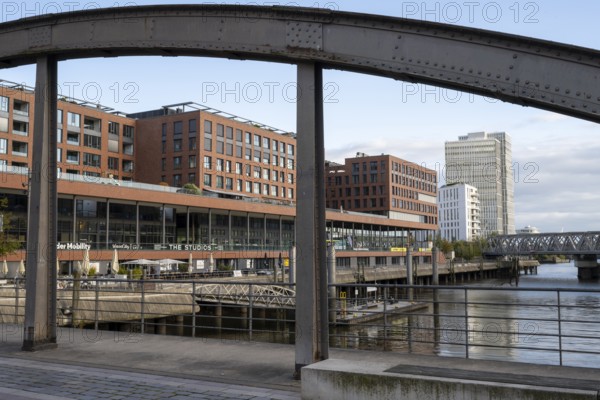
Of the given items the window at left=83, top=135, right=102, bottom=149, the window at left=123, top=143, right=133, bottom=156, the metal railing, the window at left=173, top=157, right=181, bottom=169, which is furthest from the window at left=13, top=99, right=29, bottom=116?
the metal railing

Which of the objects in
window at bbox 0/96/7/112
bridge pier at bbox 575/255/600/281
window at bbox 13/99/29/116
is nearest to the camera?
window at bbox 0/96/7/112

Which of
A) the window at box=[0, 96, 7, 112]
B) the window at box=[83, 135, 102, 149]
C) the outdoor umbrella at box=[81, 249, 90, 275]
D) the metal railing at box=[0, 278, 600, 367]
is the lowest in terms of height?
the metal railing at box=[0, 278, 600, 367]

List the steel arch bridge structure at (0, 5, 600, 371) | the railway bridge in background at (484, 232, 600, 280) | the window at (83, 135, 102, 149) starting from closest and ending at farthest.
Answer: the steel arch bridge structure at (0, 5, 600, 371)
the window at (83, 135, 102, 149)
the railway bridge in background at (484, 232, 600, 280)

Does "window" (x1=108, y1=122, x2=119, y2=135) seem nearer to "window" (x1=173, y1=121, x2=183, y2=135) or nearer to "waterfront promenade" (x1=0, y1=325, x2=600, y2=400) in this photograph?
"window" (x1=173, y1=121, x2=183, y2=135)

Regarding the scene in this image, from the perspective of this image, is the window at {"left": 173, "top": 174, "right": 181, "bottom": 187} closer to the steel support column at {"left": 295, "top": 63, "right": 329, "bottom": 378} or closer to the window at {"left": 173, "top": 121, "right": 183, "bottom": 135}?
the window at {"left": 173, "top": 121, "right": 183, "bottom": 135}

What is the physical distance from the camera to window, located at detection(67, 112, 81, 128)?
66.8m

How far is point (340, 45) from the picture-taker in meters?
8.48

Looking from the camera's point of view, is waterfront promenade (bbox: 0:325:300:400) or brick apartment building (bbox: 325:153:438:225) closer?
waterfront promenade (bbox: 0:325:300:400)

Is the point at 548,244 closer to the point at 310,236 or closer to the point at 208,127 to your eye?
the point at 208,127

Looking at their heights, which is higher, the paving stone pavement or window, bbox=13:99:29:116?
window, bbox=13:99:29:116

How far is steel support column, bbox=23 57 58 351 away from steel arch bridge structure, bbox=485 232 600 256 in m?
106

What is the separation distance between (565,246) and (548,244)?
498 cm

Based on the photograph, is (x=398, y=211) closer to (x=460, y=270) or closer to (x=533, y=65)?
(x=460, y=270)

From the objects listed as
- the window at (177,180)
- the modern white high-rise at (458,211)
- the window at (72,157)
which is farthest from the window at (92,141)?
the modern white high-rise at (458,211)
